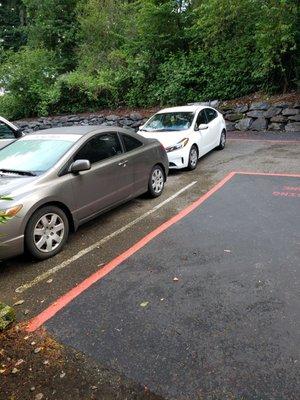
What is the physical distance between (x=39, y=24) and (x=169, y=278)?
27059mm

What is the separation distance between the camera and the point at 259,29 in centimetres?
1431

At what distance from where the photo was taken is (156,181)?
761cm

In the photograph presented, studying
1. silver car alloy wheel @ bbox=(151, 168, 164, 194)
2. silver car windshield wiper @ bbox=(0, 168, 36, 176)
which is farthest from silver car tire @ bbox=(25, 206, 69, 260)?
silver car alloy wheel @ bbox=(151, 168, 164, 194)

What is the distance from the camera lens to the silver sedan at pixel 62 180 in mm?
4781

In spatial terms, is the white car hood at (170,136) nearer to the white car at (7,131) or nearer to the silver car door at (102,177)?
the silver car door at (102,177)

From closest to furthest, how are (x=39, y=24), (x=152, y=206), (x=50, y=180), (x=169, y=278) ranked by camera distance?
(x=169, y=278), (x=50, y=180), (x=152, y=206), (x=39, y=24)

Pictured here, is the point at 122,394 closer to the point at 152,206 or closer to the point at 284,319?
the point at 284,319

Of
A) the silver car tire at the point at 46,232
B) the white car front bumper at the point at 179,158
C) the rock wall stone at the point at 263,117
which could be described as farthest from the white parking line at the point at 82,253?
the rock wall stone at the point at 263,117

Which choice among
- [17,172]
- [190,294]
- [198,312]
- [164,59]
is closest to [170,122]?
[17,172]

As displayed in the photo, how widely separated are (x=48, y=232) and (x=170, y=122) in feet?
19.7

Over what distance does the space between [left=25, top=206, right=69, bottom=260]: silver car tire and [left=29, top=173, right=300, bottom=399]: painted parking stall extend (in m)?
0.89

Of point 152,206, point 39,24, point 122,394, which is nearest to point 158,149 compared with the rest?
point 152,206

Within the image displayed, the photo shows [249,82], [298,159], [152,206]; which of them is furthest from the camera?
[249,82]

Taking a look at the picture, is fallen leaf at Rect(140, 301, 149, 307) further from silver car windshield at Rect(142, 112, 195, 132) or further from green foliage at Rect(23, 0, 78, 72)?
green foliage at Rect(23, 0, 78, 72)
